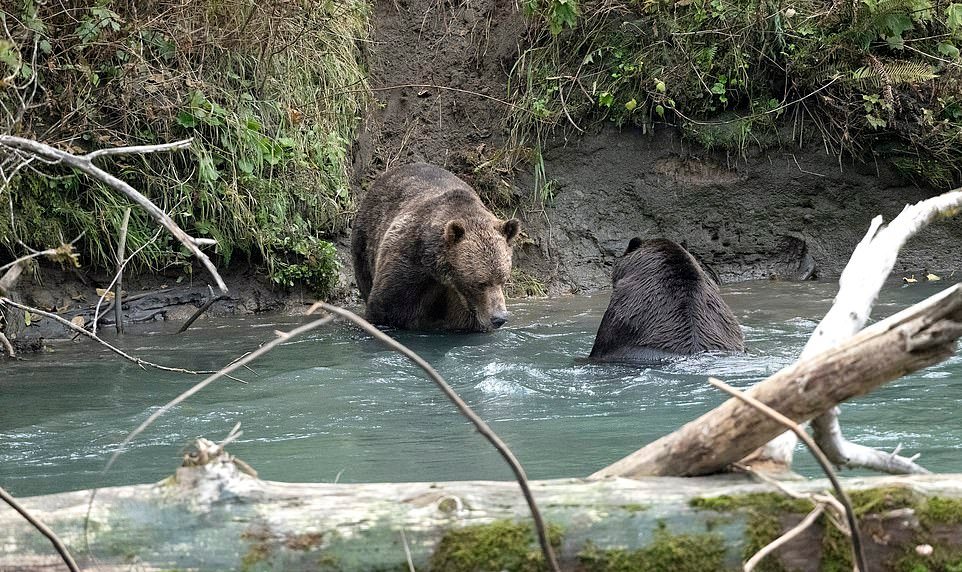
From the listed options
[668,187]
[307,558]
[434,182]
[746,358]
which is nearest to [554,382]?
[746,358]

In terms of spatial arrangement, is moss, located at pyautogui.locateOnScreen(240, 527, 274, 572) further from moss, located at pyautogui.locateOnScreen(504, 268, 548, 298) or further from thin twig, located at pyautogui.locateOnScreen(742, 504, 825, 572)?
moss, located at pyautogui.locateOnScreen(504, 268, 548, 298)

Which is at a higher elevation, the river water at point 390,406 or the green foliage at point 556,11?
the green foliage at point 556,11

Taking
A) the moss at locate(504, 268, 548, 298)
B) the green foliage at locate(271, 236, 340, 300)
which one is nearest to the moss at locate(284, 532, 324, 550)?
the green foliage at locate(271, 236, 340, 300)

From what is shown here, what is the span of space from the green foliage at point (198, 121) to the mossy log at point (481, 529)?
221 inches

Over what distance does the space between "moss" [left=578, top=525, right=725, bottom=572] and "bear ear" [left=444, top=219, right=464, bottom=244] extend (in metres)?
5.77

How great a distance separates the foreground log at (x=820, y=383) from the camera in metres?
2.51

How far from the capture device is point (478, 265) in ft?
27.6

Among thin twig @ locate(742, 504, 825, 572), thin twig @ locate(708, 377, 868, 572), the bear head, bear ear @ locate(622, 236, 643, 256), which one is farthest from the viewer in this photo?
the bear head

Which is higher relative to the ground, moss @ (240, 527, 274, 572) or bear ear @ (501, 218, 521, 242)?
bear ear @ (501, 218, 521, 242)

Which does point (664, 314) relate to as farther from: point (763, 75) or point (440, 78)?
point (440, 78)

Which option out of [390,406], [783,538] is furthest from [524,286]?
[783,538]

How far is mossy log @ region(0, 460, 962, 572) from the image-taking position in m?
2.65

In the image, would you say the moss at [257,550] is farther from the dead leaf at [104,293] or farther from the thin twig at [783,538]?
the dead leaf at [104,293]

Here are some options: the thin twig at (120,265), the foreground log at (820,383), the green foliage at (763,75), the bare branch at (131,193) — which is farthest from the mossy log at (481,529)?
the green foliage at (763,75)
